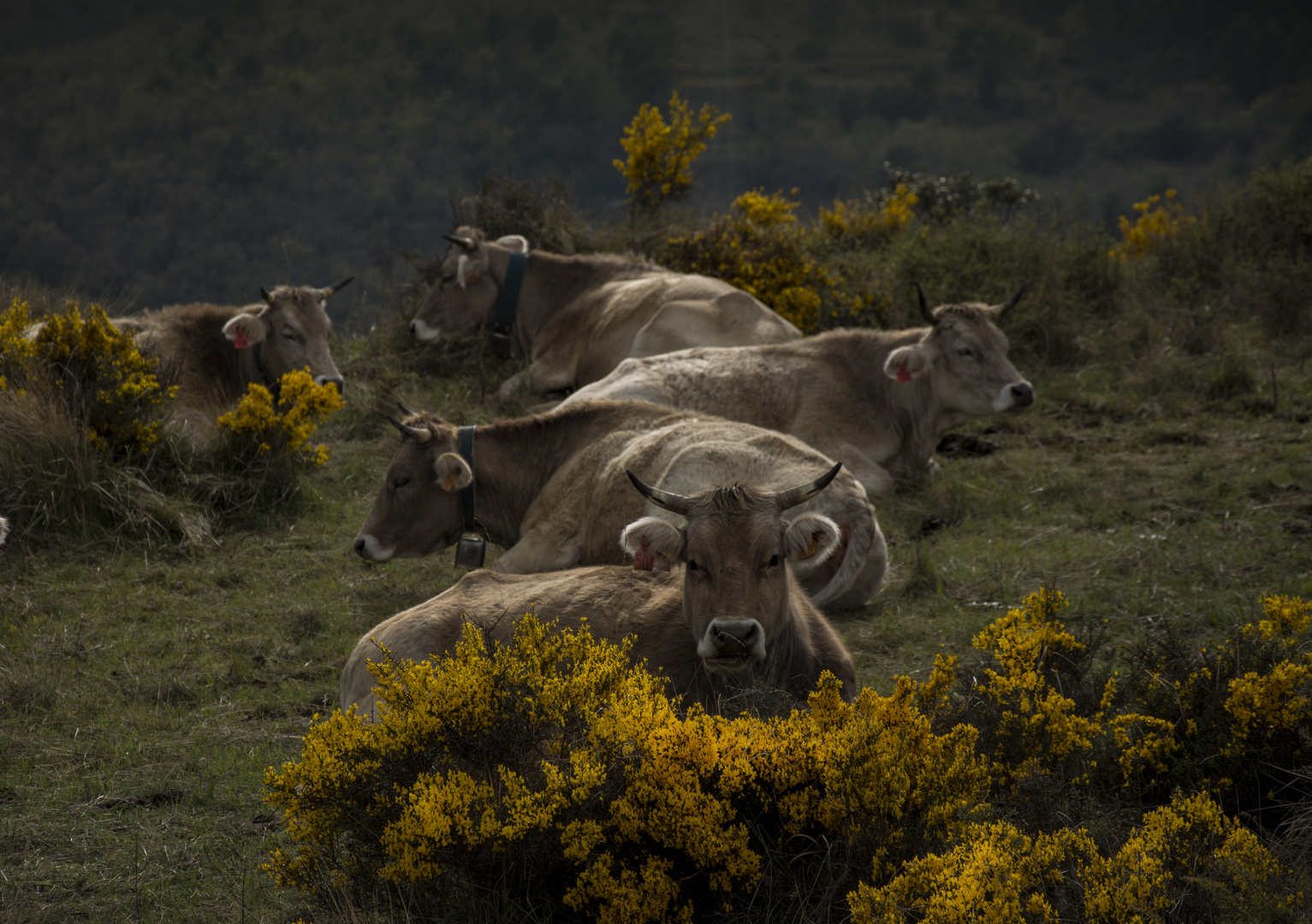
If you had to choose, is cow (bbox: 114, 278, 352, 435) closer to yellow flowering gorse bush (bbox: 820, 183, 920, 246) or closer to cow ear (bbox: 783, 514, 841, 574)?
cow ear (bbox: 783, 514, 841, 574)

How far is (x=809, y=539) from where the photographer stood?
14.4 feet

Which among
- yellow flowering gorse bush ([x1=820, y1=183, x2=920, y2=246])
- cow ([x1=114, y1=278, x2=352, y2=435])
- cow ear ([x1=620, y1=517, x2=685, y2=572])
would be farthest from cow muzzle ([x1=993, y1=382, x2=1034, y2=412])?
yellow flowering gorse bush ([x1=820, y1=183, x2=920, y2=246])

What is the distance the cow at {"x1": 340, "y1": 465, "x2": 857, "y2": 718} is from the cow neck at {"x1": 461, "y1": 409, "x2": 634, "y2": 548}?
7.41ft

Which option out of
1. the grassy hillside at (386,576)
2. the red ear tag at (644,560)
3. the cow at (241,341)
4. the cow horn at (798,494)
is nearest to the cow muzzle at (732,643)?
the cow horn at (798,494)

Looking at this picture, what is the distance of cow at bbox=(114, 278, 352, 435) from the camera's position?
31.6ft

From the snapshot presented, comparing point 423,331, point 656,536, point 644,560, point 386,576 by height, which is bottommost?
point 386,576

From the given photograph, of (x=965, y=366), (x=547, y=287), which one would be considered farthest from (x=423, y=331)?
(x=965, y=366)

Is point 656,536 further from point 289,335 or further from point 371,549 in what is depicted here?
point 289,335

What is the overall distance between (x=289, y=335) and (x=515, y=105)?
7119 cm

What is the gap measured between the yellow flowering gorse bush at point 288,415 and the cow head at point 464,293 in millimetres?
3500

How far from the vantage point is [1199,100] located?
233ft

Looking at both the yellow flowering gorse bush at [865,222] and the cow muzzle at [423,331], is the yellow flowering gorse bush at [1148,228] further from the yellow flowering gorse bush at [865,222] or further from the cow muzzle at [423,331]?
the cow muzzle at [423,331]

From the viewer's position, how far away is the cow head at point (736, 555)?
13.0ft

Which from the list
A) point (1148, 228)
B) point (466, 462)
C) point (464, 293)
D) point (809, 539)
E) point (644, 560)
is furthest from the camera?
point (1148, 228)
